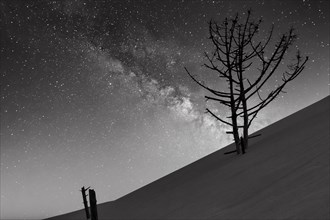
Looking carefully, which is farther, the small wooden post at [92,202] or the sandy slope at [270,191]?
the small wooden post at [92,202]

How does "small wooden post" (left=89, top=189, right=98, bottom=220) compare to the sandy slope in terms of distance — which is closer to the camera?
the sandy slope

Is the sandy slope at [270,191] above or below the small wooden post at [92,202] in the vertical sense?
below

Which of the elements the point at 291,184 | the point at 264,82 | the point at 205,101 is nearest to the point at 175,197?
the point at 291,184

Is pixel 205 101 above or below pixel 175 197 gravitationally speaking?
above

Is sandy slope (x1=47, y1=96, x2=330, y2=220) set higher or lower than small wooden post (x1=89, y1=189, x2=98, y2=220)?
lower

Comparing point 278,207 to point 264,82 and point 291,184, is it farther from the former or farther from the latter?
point 264,82

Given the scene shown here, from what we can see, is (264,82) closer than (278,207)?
No

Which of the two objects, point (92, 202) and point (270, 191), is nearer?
point (270, 191)

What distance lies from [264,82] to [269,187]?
1046 centimetres

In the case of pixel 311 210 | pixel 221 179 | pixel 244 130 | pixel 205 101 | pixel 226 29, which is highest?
pixel 226 29

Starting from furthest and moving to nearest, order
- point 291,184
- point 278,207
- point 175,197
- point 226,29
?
point 226,29 → point 175,197 → point 291,184 → point 278,207

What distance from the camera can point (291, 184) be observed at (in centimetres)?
503

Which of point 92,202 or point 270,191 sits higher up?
point 92,202

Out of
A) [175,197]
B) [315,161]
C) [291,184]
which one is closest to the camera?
[291,184]
